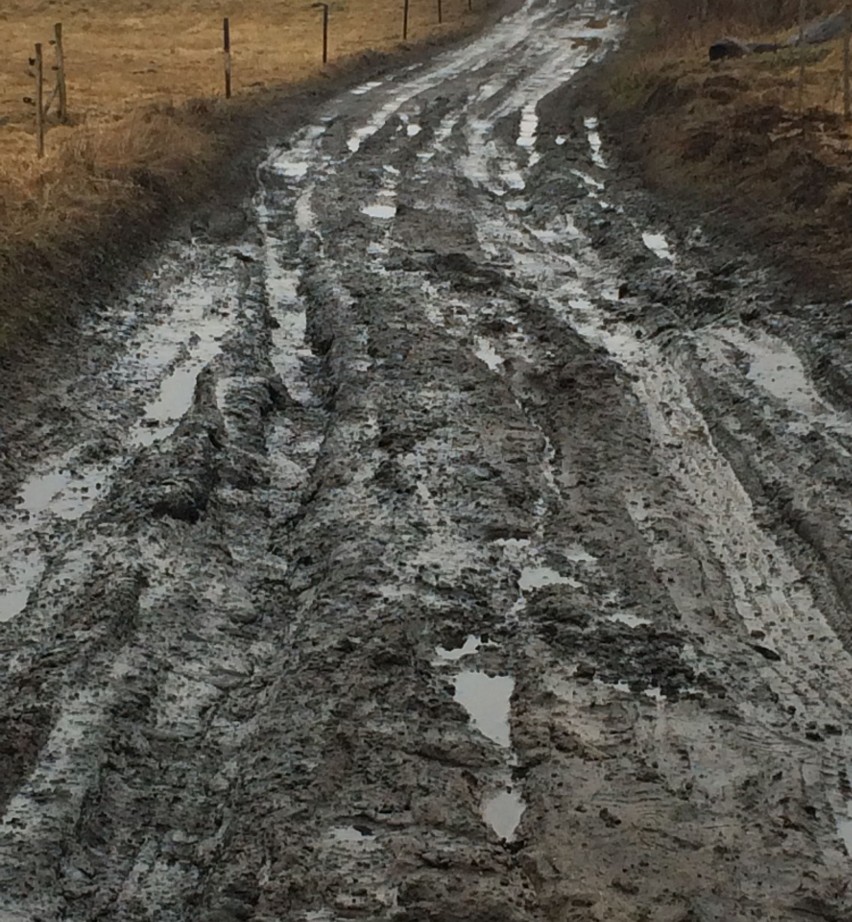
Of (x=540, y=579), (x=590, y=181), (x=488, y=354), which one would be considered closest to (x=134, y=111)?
(x=590, y=181)

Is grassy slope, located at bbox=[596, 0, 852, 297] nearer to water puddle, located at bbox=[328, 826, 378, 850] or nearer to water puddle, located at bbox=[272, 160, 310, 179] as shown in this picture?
water puddle, located at bbox=[272, 160, 310, 179]

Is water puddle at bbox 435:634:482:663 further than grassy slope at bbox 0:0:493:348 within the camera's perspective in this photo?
No

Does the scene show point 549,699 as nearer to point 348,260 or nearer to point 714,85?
point 348,260

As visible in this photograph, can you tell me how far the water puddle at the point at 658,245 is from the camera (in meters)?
11.4

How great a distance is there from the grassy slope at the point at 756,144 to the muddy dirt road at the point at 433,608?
862mm

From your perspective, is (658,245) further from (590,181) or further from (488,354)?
(488,354)

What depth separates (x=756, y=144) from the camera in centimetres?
1385

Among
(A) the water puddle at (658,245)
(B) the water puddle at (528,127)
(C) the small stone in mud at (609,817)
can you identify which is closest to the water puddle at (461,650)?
(C) the small stone in mud at (609,817)

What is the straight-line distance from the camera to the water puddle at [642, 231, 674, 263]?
447 inches

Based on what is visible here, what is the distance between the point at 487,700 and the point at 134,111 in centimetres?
1499

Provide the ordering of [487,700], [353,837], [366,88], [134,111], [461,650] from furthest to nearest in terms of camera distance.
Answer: [366,88]
[134,111]
[461,650]
[487,700]
[353,837]

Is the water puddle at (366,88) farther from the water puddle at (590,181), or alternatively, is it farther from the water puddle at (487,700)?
the water puddle at (487,700)

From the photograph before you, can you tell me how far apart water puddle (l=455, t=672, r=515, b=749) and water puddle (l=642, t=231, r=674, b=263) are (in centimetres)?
697

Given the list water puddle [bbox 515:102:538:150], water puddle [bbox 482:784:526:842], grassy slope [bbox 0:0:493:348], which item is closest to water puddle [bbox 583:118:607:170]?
water puddle [bbox 515:102:538:150]
